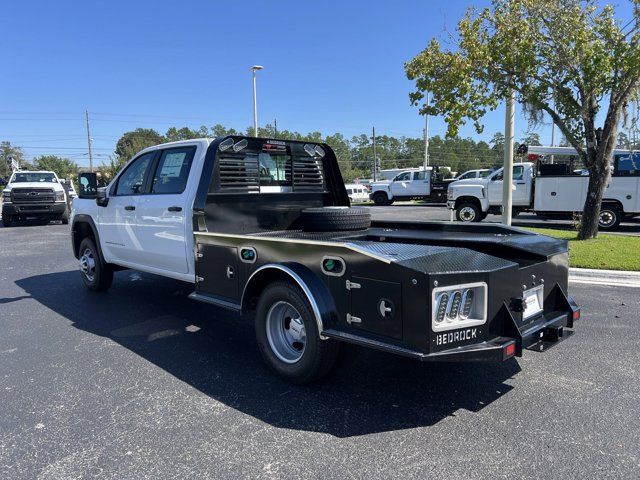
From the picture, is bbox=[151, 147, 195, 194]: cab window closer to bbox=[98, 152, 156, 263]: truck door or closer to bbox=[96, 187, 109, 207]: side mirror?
bbox=[98, 152, 156, 263]: truck door

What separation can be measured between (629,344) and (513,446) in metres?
2.52

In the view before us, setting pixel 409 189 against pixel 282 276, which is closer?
pixel 282 276

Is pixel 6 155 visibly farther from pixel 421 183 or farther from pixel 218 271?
pixel 218 271

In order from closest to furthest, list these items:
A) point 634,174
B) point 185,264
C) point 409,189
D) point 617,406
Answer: point 617,406 < point 185,264 < point 634,174 < point 409,189

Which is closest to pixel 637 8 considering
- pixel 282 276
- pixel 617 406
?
pixel 617 406

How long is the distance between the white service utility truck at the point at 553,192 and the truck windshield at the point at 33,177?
15269 millimetres

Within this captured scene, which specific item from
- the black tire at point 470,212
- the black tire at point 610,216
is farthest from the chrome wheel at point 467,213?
the black tire at point 610,216

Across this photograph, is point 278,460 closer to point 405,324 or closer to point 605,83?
point 405,324

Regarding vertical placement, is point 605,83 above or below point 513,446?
above

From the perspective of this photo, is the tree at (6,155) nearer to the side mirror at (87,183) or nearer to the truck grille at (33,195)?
the truck grille at (33,195)

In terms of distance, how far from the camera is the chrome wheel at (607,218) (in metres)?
15.4

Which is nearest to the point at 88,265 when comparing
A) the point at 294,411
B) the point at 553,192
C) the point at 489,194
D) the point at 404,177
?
the point at 294,411

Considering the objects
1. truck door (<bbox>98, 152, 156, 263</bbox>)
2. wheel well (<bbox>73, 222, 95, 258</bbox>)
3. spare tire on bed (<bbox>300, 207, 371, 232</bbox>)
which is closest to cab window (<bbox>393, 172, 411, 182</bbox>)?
wheel well (<bbox>73, 222, 95, 258</bbox>)

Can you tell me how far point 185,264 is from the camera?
5195mm
